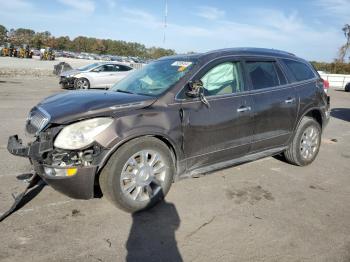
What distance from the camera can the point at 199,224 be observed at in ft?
12.7

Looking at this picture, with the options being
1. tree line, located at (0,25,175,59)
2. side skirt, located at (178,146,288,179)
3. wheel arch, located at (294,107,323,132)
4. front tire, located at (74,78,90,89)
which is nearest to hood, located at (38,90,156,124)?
side skirt, located at (178,146,288,179)

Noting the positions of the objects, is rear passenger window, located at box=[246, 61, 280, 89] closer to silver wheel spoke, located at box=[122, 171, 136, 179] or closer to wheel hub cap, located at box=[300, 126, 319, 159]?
wheel hub cap, located at box=[300, 126, 319, 159]

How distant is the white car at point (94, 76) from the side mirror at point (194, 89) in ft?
46.2

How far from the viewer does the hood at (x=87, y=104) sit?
3748 mm

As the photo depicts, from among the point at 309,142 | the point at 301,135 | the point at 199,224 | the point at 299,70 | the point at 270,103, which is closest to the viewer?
the point at 199,224

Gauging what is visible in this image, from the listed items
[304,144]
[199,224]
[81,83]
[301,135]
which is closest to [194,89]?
[199,224]

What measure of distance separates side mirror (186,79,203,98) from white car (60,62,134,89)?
14.1 metres

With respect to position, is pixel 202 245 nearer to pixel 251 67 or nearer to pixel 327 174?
pixel 251 67

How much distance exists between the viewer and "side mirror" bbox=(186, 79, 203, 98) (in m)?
4.34

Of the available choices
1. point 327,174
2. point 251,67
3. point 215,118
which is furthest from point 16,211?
point 327,174

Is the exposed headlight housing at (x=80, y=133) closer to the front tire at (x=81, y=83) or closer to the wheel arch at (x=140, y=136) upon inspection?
the wheel arch at (x=140, y=136)

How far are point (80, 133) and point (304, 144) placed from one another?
154 inches

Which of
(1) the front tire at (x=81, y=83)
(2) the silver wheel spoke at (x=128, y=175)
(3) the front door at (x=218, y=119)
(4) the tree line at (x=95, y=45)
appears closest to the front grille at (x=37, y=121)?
(2) the silver wheel spoke at (x=128, y=175)

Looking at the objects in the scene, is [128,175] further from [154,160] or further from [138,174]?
[154,160]
